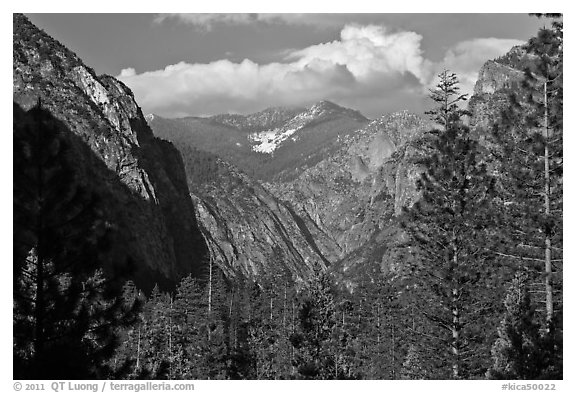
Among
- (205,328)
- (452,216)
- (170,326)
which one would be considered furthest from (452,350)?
(170,326)

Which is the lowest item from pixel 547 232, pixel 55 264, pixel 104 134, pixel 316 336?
pixel 316 336

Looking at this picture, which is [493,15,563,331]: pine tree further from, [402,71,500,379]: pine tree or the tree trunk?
[402,71,500,379]: pine tree

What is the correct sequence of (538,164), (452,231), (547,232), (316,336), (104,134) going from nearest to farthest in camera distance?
(547,232) < (538,164) < (452,231) < (316,336) < (104,134)

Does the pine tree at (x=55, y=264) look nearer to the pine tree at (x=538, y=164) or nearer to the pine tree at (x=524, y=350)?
the pine tree at (x=524, y=350)

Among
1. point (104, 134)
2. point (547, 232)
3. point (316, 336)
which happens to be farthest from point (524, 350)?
point (104, 134)

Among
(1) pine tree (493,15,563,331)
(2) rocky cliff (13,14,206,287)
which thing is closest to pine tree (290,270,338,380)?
(1) pine tree (493,15,563,331)

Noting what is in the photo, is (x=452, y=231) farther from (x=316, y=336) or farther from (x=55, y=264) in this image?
(x=55, y=264)

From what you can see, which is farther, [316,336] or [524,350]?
[316,336]

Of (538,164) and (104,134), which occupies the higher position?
(104,134)
